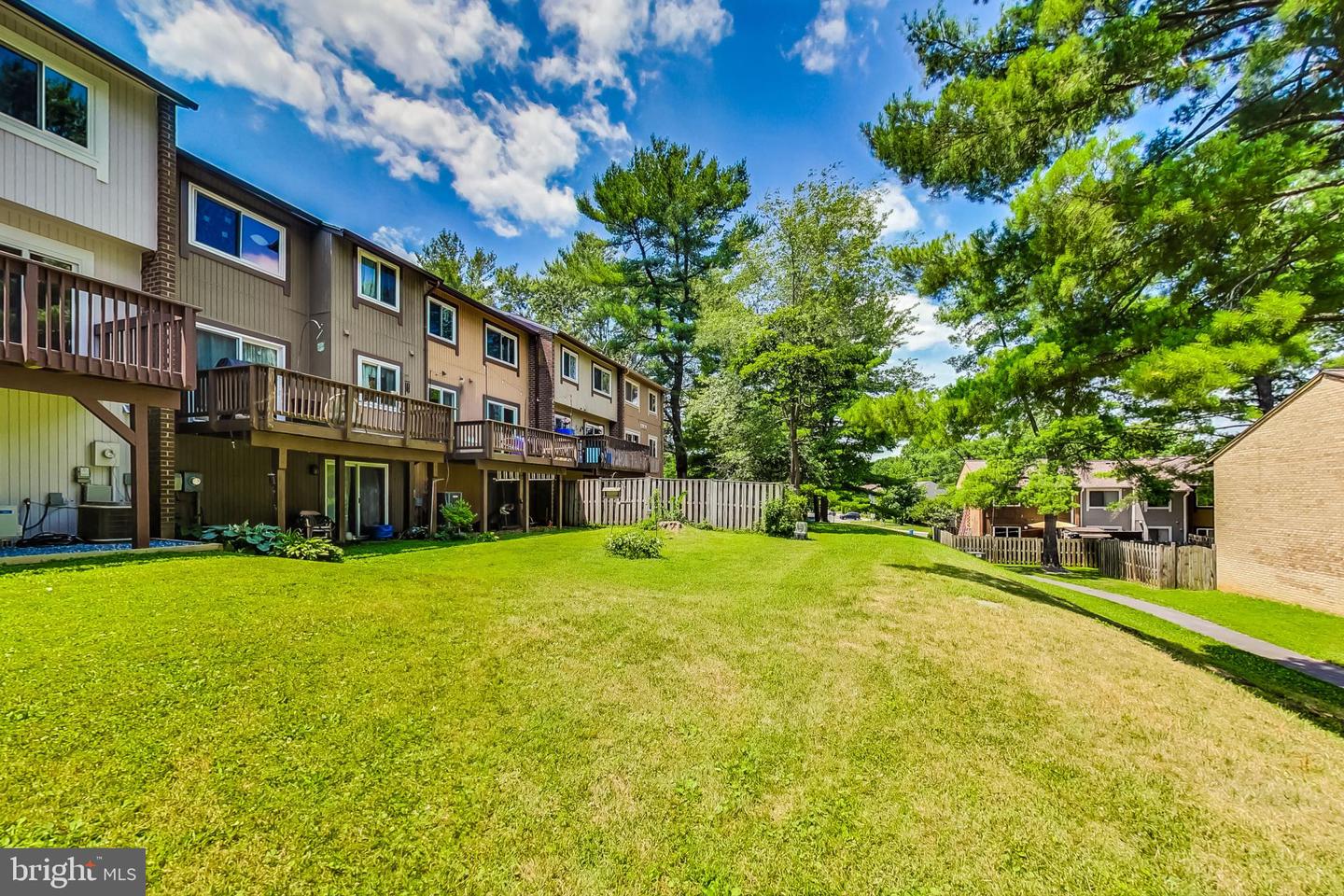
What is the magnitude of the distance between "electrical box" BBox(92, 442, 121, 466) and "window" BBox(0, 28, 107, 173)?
4.13 m

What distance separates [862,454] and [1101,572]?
35.9 feet

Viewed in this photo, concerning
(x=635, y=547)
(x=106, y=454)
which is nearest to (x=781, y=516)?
(x=635, y=547)

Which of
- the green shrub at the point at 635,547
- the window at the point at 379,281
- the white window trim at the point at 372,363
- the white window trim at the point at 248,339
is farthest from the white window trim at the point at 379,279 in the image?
the green shrub at the point at 635,547

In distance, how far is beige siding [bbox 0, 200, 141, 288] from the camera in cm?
746

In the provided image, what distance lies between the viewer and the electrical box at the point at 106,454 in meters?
8.26

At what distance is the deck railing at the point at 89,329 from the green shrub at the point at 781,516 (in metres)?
14.5

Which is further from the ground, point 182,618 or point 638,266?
point 638,266

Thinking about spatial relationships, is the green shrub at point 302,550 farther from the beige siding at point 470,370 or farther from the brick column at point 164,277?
the beige siding at point 470,370

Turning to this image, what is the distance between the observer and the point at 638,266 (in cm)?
3225

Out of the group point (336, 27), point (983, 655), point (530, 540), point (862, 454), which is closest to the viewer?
point (983, 655)

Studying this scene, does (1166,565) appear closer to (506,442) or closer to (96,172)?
(506,442)

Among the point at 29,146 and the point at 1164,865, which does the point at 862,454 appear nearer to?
the point at 1164,865

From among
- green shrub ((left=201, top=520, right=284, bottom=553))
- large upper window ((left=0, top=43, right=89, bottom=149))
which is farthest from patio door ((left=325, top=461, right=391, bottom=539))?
large upper window ((left=0, top=43, right=89, bottom=149))

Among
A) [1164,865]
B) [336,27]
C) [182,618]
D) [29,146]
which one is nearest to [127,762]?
[182,618]
